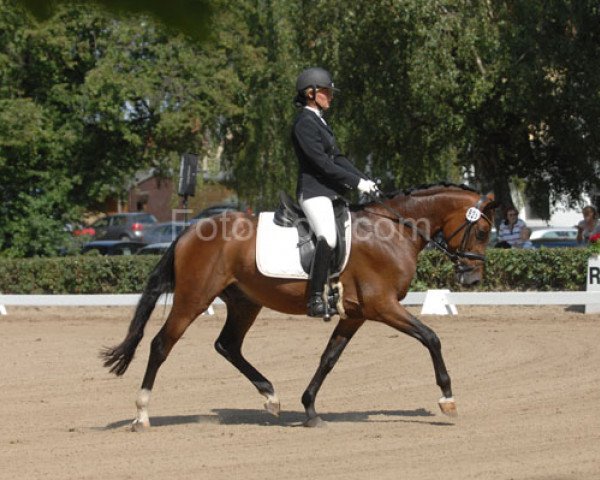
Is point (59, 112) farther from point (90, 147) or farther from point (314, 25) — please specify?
point (314, 25)

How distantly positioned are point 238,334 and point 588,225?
1310 centimetres

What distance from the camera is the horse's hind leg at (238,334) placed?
8.80 meters

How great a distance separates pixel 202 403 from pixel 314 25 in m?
15.8

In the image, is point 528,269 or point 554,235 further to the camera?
point 554,235

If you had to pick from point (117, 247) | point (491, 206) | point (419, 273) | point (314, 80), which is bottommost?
point (117, 247)

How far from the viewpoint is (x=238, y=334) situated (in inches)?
350

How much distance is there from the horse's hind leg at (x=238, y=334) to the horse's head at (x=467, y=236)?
168 centimetres

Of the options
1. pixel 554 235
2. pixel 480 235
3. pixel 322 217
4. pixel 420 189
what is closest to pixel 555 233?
pixel 554 235

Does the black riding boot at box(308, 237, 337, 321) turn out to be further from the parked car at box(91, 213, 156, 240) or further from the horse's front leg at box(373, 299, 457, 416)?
the parked car at box(91, 213, 156, 240)

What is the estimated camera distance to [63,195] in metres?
25.1

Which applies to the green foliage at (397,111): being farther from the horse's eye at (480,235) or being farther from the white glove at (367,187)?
the white glove at (367,187)

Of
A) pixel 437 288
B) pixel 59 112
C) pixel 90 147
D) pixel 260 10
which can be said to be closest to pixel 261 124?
pixel 90 147

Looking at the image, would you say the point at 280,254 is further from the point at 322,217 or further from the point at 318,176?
the point at 318,176

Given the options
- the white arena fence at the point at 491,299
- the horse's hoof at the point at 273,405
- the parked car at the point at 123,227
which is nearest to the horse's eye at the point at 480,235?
the horse's hoof at the point at 273,405
